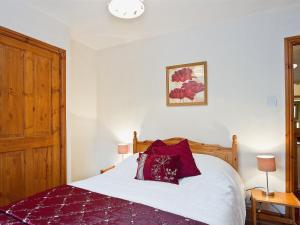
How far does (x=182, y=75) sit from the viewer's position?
2.88 metres

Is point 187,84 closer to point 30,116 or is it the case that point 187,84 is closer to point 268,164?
point 268,164

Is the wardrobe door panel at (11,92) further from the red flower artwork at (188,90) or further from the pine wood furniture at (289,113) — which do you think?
the pine wood furniture at (289,113)

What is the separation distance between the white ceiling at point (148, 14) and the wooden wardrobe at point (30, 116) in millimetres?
432

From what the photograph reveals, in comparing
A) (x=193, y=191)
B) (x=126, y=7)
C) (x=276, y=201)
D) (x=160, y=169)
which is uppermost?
(x=126, y=7)

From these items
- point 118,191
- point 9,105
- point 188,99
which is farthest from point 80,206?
point 188,99

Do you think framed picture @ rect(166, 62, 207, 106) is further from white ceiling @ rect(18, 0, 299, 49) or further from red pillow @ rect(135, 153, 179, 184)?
red pillow @ rect(135, 153, 179, 184)

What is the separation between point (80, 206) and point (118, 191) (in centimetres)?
40

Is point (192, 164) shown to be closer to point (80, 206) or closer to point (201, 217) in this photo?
point (201, 217)

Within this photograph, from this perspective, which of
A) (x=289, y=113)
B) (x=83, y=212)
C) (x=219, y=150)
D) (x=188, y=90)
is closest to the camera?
(x=83, y=212)

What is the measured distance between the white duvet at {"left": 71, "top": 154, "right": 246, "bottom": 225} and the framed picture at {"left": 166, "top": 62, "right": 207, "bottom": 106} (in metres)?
0.79

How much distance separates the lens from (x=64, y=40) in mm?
2746

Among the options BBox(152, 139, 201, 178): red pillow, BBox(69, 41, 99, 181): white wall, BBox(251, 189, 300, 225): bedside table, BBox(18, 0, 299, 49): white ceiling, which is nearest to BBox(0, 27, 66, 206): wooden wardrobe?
BBox(18, 0, 299, 49): white ceiling

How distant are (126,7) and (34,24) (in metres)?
1.15

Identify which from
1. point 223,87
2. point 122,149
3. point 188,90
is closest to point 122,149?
point 122,149
